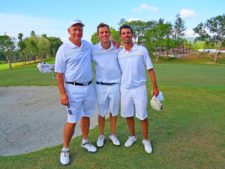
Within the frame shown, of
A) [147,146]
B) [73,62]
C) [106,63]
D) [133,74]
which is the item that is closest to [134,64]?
[133,74]

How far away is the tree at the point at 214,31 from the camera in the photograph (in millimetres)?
53594

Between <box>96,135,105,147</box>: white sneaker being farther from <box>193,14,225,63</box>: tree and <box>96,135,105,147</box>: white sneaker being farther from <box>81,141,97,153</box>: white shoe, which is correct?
<box>193,14,225,63</box>: tree

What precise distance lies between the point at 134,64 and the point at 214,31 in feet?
181

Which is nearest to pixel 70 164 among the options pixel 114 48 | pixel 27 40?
pixel 114 48

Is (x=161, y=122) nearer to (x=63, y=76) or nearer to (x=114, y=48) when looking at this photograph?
(x=114, y=48)

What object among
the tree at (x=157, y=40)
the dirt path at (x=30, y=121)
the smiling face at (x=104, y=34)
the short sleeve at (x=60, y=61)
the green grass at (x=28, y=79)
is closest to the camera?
the short sleeve at (x=60, y=61)

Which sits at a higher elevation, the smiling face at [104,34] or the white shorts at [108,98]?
the smiling face at [104,34]

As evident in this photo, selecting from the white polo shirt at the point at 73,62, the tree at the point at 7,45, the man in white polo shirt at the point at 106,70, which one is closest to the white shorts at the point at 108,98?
the man in white polo shirt at the point at 106,70

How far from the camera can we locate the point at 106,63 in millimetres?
4293

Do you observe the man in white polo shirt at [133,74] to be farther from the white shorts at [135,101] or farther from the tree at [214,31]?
the tree at [214,31]

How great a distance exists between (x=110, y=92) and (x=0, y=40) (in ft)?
157

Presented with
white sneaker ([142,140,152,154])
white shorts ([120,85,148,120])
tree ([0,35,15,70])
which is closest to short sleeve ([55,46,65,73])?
white shorts ([120,85,148,120])

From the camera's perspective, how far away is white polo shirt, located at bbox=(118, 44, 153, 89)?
4.26 m

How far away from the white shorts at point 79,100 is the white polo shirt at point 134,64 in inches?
22.1
